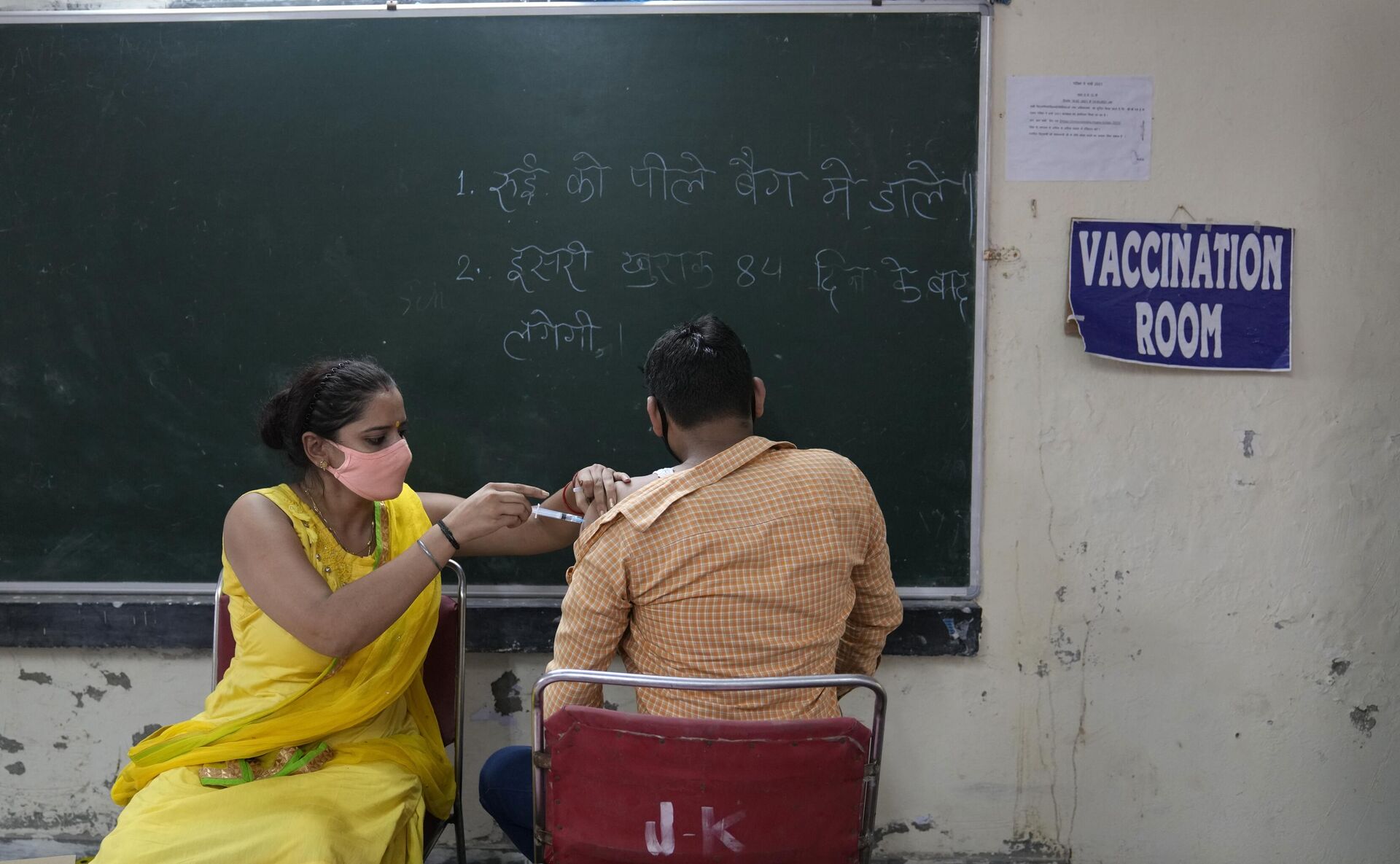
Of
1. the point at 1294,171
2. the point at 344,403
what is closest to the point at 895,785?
the point at 344,403

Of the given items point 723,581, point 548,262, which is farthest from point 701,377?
point 548,262

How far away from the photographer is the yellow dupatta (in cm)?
182

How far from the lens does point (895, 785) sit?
8.12 ft

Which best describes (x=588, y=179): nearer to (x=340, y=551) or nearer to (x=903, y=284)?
(x=903, y=284)

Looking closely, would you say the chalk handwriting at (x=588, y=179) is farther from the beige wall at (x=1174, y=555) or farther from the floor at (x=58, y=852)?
the floor at (x=58, y=852)

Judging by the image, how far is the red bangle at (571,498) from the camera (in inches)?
82.8

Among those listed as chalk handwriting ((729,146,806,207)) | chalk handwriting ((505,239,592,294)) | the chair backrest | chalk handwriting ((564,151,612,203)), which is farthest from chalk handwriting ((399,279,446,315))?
chalk handwriting ((729,146,806,207))

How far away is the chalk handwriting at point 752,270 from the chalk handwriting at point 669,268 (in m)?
0.07

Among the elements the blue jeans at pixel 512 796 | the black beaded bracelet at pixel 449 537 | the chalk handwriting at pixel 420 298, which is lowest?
the blue jeans at pixel 512 796

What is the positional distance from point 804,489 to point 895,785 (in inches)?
50.3

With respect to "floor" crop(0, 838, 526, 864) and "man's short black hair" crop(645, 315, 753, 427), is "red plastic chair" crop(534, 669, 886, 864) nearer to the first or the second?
"man's short black hair" crop(645, 315, 753, 427)

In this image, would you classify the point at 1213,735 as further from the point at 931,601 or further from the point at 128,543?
the point at 128,543

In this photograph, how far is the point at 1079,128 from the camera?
232cm

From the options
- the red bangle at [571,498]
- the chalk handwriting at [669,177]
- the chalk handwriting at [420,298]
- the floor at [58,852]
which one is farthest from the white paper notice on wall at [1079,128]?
the floor at [58,852]
